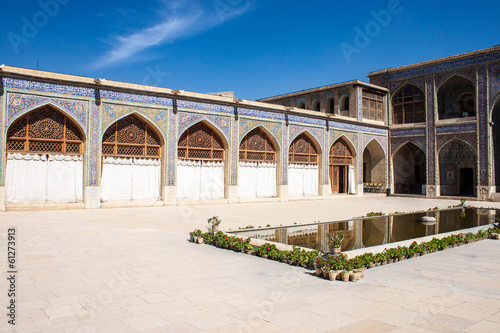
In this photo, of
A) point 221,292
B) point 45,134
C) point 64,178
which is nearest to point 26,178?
point 64,178

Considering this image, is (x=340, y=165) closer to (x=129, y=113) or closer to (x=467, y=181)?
(x=467, y=181)

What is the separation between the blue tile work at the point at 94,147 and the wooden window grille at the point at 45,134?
14.9 inches

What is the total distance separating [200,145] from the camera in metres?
15.9

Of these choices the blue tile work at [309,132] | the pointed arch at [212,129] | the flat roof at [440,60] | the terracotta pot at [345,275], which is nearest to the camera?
the terracotta pot at [345,275]

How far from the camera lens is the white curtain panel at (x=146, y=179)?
14.3 meters

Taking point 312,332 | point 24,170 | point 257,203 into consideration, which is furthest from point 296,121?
point 312,332

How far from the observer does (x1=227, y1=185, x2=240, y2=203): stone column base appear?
53.8ft

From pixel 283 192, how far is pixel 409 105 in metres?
10.4

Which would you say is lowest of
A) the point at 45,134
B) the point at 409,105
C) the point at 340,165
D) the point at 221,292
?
the point at 221,292

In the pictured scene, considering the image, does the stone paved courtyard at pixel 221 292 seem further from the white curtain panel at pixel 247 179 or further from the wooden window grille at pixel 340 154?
the wooden window grille at pixel 340 154

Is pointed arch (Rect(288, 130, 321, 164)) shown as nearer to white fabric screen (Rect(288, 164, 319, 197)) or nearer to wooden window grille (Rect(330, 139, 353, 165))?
white fabric screen (Rect(288, 164, 319, 197))

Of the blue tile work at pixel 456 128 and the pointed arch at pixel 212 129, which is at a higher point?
the blue tile work at pixel 456 128

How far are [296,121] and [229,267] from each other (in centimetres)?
1405

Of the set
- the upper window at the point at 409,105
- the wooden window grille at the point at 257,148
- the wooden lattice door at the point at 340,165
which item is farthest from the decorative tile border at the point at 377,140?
the wooden window grille at the point at 257,148
